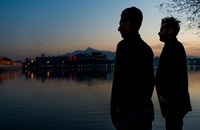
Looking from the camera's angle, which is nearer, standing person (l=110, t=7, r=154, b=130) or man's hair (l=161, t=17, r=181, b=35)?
standing person (l=110, t=7, r=154, b=130)

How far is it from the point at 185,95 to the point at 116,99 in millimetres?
Result: 1859

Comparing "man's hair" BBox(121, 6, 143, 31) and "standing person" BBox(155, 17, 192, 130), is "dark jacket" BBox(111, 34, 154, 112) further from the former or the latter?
"standing person" BBox(155, 17, 192, 130)

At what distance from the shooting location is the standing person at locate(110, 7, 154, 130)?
3211 mm

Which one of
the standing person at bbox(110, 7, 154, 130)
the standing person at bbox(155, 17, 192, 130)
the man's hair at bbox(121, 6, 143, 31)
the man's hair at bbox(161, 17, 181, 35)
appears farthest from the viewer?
the man's hair at bbox(161, 17, 181, 35)

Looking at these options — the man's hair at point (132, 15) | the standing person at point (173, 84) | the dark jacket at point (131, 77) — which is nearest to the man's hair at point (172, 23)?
the standing person at point (173, 84)

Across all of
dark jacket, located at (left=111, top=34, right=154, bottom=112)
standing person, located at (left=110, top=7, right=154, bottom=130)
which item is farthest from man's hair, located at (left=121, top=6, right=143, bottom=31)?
dark jacket, located at (left=111, top=34, right=154, bottom=112)

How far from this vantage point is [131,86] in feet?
10.7

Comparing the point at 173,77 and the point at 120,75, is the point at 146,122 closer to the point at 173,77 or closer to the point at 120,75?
the point at 120,75

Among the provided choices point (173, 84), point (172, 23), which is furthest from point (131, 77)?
point (172, 23)

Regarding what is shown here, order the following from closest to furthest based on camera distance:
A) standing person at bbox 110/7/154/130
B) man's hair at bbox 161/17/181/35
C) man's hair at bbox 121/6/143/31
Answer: standing person at bbox 110/7/154/130 < man's hair at bbox 121/6/143/31 < man's hair at bbox 161/17/181/35

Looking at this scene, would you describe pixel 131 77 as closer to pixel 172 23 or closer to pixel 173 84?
pixel 173 84

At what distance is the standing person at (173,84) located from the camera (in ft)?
14.9

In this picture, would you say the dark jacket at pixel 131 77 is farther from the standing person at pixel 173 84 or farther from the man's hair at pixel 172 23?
the man's hair at pixel 172 23

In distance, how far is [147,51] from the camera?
3.43 m
